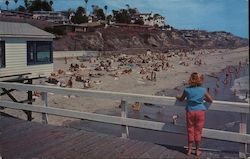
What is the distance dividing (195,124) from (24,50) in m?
15.5

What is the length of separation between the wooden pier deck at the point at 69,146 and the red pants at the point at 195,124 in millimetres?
308

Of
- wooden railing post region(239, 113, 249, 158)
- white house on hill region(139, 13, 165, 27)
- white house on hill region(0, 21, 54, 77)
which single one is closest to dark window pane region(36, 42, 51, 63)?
white house on hill region(0, 21, 54, 77)

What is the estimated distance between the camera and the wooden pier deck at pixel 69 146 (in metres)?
6.19

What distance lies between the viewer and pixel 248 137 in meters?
5.86

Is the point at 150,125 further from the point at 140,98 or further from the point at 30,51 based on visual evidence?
the point at 30,51

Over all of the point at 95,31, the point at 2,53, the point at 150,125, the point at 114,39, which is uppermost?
the point at 95,31

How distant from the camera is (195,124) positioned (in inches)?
238

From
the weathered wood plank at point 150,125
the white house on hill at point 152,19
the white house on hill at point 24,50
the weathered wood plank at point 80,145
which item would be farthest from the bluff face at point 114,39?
the weathered wood plank at point 80,145

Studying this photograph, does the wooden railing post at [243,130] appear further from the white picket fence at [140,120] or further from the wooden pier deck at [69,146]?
the wooden pier deck at [69,146]

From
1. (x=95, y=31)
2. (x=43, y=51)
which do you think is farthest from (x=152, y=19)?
(x=43, y=51)

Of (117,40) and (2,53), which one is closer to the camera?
(2,53)

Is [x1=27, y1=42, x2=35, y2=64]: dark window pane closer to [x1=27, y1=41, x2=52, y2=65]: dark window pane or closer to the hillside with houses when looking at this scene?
[x1=27, y1=41, x2=52, y2=65]: dark window pane

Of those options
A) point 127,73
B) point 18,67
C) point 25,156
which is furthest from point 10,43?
point 127,73

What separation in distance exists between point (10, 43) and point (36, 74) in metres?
2.21
